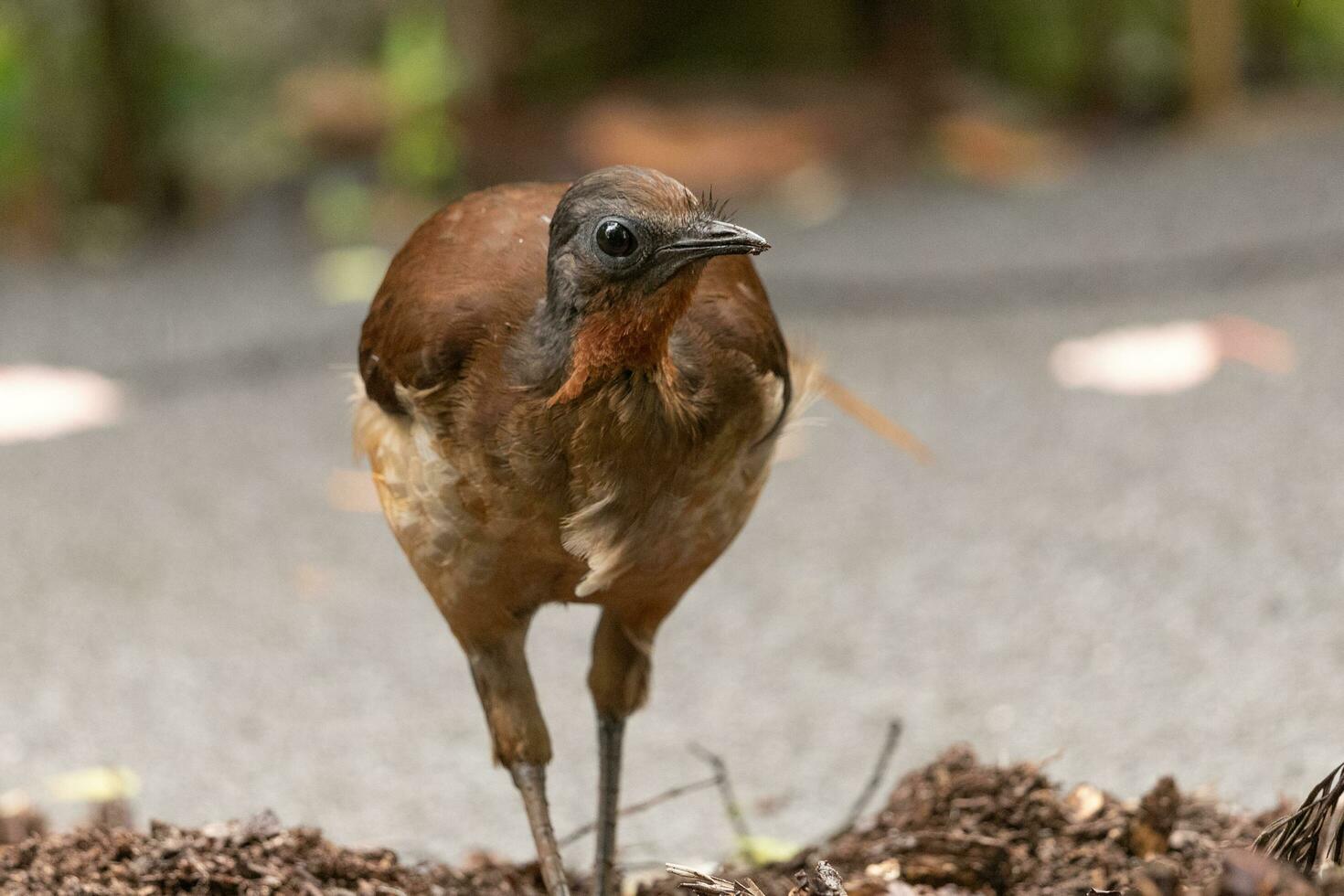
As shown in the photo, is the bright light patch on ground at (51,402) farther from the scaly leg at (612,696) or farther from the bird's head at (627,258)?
the bird's head at (627,258)

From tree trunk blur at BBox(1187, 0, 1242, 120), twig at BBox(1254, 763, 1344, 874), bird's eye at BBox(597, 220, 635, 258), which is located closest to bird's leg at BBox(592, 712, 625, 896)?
bird's eye at BBox(597, 220, 635, 258)

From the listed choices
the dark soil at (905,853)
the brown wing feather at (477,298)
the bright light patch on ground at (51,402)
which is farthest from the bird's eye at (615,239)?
the bright light patch on ground at (51,402)

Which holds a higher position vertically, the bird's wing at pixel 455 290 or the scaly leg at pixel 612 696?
the bird's wing at pixel 455 290

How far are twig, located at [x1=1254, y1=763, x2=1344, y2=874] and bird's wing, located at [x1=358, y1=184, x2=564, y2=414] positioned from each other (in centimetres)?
142

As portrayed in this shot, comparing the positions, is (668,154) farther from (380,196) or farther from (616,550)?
(616,550)

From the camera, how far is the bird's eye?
2.51 meters

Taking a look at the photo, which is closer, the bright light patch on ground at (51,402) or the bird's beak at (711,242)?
the bird's beak at (711,242)

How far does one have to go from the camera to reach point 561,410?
2641 millimetres

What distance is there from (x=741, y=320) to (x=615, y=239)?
453 millimetres

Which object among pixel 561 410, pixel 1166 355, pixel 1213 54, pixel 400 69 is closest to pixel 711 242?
pixel 561 410

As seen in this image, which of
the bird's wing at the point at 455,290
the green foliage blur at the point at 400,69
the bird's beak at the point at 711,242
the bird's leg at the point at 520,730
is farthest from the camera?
the green foliage blur at the point at 400,69

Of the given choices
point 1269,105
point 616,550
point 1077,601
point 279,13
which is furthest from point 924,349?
point 279,13

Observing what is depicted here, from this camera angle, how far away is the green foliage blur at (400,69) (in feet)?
31.3

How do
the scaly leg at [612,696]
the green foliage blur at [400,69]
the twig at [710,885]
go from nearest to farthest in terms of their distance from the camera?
1. the twig at [710,885]
2. the scaly leg at [612,696]
3. the green foliage blur at [400,69]
